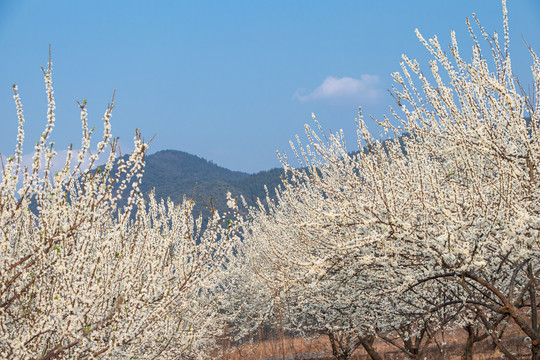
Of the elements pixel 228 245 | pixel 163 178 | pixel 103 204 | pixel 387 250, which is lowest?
pixel 387 250

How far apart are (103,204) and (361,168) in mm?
3836

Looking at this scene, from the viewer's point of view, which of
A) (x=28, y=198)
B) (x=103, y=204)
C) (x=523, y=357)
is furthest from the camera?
(x=523, y=357)

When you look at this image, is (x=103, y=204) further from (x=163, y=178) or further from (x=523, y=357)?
(x=163, y=178)

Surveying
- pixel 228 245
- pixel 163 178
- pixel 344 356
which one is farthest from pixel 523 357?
pixel 163 178

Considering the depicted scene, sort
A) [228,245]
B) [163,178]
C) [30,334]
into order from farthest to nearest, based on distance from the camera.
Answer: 1. [163,178]
2. [228,245]
3. [30,334]

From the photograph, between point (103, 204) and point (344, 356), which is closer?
point (103, 204)

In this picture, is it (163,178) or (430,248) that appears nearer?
(430,248)

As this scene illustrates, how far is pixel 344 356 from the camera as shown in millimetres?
11781

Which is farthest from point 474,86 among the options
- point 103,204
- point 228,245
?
point 103,204

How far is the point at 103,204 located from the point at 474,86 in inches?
→ 203

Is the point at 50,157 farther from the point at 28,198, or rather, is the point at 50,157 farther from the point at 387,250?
the point at 387,250

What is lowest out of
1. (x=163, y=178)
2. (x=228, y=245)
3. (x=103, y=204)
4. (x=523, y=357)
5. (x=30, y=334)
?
(x=523, y=357)

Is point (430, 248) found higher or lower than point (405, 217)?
lower

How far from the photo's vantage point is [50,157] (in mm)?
4047
